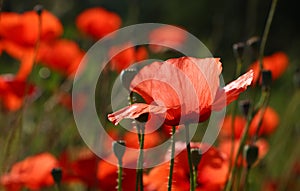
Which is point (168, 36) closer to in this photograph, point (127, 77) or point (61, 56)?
point (61, 56)

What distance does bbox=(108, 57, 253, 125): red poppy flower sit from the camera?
869mm

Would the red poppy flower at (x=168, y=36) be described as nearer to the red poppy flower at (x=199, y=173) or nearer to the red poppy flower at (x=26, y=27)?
the red poppy flower at (x=26, y=27)

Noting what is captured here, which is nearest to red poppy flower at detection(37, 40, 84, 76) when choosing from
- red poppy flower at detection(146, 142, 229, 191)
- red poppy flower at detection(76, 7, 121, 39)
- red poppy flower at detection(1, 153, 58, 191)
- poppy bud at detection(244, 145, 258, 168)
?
red poppy flower at detection(76, 7, 121, 39)

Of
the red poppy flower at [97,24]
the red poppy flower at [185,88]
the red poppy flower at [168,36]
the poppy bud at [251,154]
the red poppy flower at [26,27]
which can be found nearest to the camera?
the red poppy flower at [185,88]

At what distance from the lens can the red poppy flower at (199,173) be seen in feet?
3.74

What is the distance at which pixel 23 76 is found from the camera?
189 cm

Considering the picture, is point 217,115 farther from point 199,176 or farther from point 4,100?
point 4,100

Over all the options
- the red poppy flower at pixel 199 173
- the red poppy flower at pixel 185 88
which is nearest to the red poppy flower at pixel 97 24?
the red poppy flower at pixel 199 173

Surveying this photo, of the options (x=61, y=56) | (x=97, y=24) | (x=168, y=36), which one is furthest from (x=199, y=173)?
(x=168, y=36)

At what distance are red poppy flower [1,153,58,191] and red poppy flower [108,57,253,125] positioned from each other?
0.45m

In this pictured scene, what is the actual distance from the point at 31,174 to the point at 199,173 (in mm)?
301

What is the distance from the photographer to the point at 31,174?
1.31 meters

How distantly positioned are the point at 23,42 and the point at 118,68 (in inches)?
11.5

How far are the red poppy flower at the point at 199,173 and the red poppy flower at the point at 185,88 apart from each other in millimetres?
260
